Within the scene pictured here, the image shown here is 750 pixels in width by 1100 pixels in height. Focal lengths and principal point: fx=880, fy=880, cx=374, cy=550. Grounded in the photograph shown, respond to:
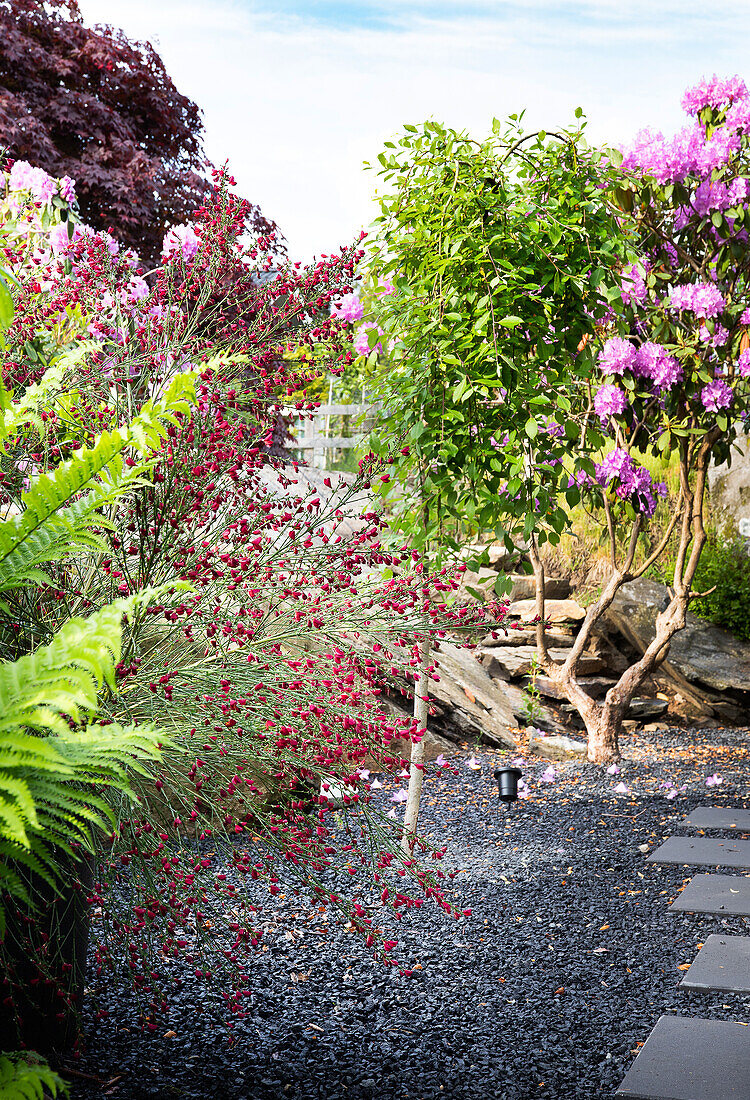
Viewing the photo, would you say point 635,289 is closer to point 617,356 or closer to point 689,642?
point 617,356

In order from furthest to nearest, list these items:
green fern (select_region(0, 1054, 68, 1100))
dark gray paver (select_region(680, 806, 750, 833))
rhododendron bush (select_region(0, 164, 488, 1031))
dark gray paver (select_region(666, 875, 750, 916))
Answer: dark gray paver (select_region(680, 806, 750, 833)) → dark gray paver (select_region(666, 875, 750, 916)) → rhododendron bush (select_region(0, 164, 488, 1031)) → green fern (select_region(0, 1054, 68, 1100))

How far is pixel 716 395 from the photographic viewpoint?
4234 mm

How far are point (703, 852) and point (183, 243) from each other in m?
2.62

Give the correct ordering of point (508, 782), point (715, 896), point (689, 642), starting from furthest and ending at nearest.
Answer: point (689, 642) → point (508, 782) → point (715, 896)

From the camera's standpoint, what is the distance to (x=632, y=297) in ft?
14.1

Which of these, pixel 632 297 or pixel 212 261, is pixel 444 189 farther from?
pixel 632 297

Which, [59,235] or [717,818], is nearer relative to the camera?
[59,235]

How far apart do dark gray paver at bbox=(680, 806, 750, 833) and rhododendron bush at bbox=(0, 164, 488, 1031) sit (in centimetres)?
193

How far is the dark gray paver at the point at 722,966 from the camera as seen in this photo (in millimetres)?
2125

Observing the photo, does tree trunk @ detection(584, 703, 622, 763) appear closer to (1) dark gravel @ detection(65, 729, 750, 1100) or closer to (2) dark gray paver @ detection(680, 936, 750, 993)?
(1) dark gravel @ detection(65, 729, 750, 1100)

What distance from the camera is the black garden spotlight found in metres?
3.63

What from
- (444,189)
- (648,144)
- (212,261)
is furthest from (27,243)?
(648,144)

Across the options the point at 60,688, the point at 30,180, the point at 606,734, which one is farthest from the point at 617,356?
the point at 60,688

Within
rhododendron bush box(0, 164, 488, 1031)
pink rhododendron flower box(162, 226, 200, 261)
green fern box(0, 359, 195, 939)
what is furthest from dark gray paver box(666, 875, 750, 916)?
pink rhododendron flower box(162, 226, 200, 261)
